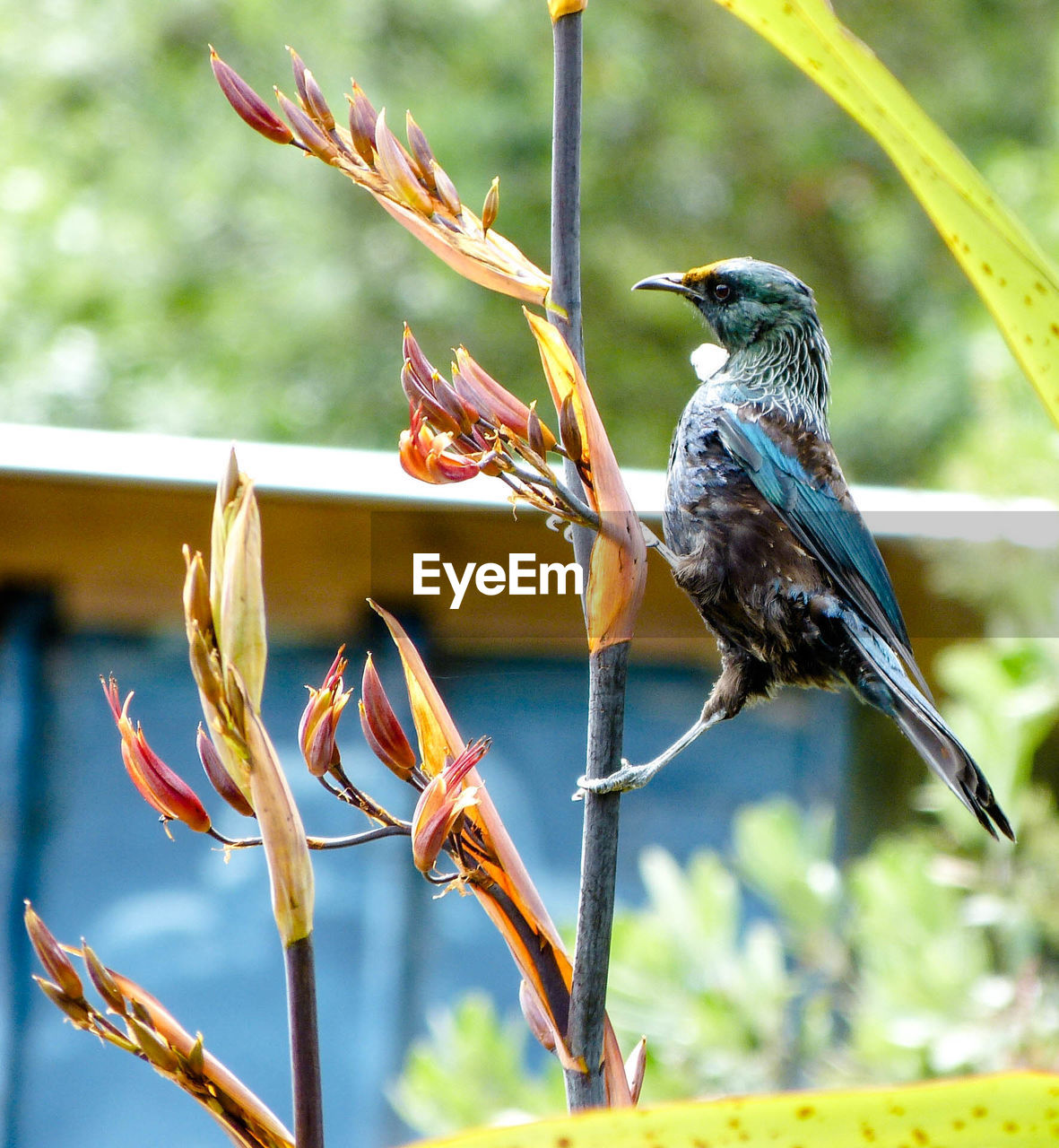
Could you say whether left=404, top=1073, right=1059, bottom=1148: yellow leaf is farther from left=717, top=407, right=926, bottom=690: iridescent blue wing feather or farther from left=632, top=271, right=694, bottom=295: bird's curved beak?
left=632, top=271, right=694, bottom=295: bird's curved beak

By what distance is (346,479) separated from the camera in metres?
0.73

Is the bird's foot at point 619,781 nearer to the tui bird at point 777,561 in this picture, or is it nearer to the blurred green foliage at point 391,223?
the tui bird at point 777,561

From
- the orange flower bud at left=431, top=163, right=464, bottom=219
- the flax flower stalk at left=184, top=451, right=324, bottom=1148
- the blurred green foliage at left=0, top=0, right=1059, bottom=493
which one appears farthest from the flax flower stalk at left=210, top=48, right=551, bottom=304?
the blurred green foliage at left=0, top=0, right=1059, bottom=493

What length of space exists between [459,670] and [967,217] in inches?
7.4

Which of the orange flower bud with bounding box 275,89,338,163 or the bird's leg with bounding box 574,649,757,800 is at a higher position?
the orange flower bud with bounding box 275,89,338,163

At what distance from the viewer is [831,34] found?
262 millimetres

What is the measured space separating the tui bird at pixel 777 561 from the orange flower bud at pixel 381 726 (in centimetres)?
5

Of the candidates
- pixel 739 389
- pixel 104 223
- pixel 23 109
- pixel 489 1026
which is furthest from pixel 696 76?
pixel 739 389

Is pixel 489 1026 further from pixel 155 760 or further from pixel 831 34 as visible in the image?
pixel 831 34

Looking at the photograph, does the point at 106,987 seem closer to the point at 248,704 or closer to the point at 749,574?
the point at 248,704

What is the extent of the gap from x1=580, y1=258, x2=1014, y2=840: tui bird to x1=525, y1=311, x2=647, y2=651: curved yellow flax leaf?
41 millimetres

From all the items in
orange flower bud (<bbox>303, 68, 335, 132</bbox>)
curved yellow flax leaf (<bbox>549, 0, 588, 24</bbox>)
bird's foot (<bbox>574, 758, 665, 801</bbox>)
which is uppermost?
curved yellow flax leaf (<bbox>549, 0, 588, 24</bbox>)

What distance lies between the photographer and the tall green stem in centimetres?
29

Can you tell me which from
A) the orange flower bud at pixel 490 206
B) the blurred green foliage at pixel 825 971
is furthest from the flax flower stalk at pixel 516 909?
the blurred green foliage at pixel 825 971
